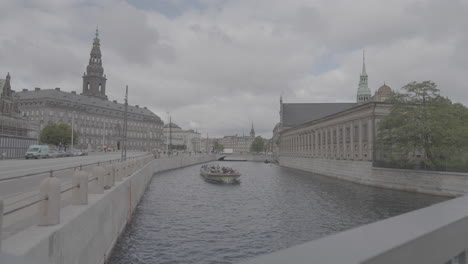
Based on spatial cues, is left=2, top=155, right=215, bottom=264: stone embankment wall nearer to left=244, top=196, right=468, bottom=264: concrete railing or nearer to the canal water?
the canal water

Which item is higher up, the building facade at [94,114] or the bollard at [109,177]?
the building facade at [94,114]

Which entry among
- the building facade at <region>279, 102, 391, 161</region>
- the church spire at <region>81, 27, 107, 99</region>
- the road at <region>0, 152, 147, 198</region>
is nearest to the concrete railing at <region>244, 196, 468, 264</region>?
the road at <region>0, 152, 147, 198</region>

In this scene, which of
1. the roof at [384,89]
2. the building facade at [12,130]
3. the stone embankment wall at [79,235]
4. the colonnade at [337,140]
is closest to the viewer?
the stone embankment wall at [79,235]

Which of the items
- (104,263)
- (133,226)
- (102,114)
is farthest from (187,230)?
(102,114)

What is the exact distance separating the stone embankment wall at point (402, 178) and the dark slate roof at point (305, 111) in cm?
7750

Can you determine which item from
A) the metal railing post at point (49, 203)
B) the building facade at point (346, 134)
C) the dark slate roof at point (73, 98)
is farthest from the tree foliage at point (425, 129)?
the dark slate roof at point (73, 98)

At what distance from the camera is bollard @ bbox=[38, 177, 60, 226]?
7.84 metres

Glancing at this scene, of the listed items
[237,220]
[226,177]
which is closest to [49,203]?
[237,220]

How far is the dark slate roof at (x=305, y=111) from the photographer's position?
137000mm

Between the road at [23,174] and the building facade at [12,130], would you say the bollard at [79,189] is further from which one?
the building facade at [12,130]

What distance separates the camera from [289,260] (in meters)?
1.86

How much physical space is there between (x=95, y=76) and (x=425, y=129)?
15537cm

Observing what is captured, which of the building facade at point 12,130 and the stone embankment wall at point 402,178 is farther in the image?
the building facade at point 12,130

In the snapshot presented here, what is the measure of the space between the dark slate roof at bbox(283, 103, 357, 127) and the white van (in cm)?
9933
